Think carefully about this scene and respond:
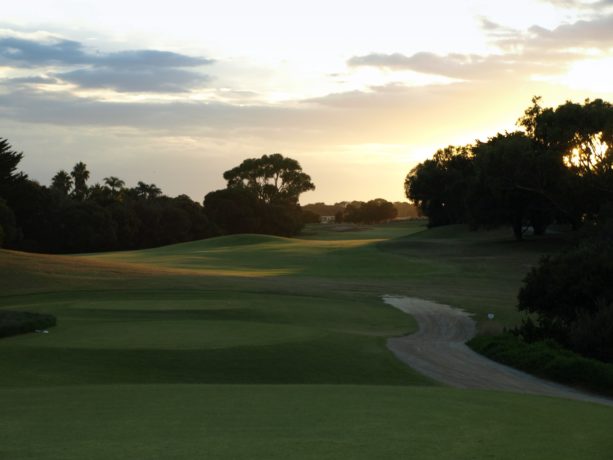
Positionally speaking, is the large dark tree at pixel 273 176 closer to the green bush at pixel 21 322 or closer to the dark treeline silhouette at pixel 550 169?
the dark treeline silhouette at pixel 550 169

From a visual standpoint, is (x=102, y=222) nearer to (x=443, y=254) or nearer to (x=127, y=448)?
(x=443, y=254)

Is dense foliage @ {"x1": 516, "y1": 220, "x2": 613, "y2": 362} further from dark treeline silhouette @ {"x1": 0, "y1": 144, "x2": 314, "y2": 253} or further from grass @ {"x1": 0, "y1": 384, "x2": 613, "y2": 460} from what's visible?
dark treeline silhouette @ {"x1": 0, "y1": 144, "x2": 314, "y2": 253}

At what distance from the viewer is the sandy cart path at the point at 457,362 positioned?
56.5 feet

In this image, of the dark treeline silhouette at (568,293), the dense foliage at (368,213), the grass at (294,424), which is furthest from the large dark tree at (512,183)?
the dense foliage at (368,213)

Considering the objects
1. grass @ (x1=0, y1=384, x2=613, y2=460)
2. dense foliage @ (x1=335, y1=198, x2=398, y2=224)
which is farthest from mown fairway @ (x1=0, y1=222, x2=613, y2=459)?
dense foliage @ (x1=335, y1=198, x2=398, y2=224)

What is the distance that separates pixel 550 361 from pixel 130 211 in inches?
Answer: 3222

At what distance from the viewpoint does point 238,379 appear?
666 inches

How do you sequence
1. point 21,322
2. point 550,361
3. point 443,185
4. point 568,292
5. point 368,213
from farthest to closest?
point 368,213 < point 443,185 < point 568,292 < point 21,322 < point 550,361

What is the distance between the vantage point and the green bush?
20.8 meters

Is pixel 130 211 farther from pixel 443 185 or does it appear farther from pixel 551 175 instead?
pixel 551 175

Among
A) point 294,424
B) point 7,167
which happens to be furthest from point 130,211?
point 294,424

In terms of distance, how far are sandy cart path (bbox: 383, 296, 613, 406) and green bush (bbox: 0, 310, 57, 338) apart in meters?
9.20

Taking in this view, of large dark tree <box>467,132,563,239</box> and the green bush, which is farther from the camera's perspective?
large dark tree <box>467,132,563,239</box>

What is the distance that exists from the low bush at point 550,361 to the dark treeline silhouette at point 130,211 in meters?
51.4
